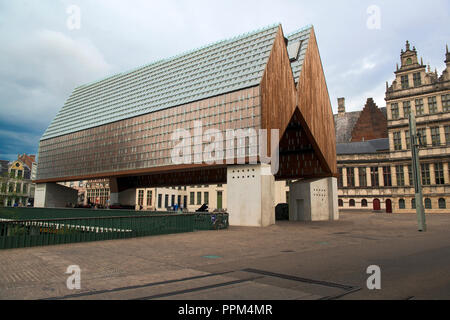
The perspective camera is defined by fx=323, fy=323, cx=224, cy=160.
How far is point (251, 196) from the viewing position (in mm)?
28656

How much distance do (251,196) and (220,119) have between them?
29.6 feet

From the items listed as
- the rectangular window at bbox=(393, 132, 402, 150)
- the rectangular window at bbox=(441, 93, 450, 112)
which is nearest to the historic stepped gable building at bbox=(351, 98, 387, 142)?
the rectangular window at bbox=(393, 132, 402, 150)

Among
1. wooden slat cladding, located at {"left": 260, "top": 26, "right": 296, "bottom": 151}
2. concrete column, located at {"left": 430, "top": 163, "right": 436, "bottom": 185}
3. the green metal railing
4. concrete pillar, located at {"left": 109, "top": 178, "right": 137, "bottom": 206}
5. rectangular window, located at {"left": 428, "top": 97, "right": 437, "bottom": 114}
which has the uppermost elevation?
rectangular window, located at {"left": 428, "top": 97, "right": 437, "bottom": 114}

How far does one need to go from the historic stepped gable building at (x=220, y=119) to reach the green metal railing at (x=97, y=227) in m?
7.37

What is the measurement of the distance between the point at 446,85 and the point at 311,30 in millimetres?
32701

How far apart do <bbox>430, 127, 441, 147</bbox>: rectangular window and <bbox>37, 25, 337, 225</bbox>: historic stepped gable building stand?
26.7 metres

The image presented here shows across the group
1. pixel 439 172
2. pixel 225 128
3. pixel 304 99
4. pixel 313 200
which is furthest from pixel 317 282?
pixel 439 172

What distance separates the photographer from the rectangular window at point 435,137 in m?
56.6

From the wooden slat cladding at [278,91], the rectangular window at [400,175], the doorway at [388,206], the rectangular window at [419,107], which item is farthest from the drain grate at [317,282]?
the rectangular window at [419,107]

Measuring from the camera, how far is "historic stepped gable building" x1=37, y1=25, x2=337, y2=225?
30172 mm

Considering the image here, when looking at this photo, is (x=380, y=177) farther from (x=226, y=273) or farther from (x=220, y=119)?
(x=226, y=273)

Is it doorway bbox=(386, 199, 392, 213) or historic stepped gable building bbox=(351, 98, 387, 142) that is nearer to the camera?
doorway bbox=(386, 199, 392, 213)

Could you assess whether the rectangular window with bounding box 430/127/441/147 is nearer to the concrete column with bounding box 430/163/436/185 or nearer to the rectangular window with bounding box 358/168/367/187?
the concrete column with bounding box 430/163/436/185
